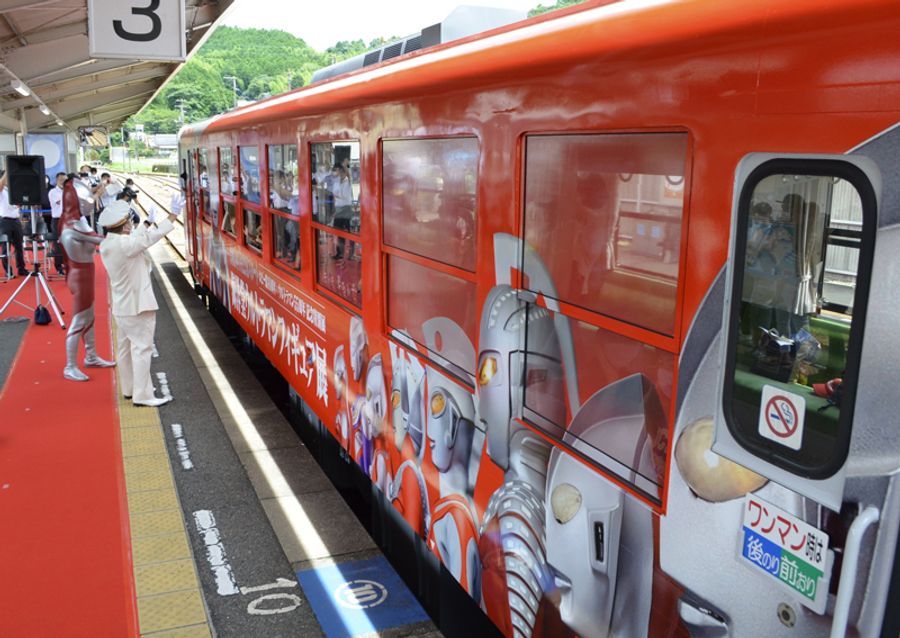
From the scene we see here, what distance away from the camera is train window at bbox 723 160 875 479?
143 cm

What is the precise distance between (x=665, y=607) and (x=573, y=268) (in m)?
0.88

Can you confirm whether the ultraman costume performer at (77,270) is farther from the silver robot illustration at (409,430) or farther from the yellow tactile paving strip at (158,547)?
the silver robot illustration at (409,430)

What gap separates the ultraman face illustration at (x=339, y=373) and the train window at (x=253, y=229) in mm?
2273

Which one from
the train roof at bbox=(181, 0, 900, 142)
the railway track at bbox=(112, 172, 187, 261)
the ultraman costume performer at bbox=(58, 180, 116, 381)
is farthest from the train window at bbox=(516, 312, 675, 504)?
the ultraman costume performer at bbox=(58, 180, 116, 381)

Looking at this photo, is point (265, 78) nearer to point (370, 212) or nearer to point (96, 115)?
point (96, 115)

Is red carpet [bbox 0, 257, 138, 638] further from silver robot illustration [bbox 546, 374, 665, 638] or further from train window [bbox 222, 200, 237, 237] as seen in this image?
silver robot illustration [bbox 546, 374, 665, 638]

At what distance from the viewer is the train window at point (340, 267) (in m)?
4.09

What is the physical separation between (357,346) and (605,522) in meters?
2.17

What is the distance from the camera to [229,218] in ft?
26.1

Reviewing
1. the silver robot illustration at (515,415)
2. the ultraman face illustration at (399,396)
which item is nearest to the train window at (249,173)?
the ultraman face illustration at (399,396)

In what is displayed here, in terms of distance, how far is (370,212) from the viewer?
3.74m

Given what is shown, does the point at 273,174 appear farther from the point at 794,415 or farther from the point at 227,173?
the point at 794,415

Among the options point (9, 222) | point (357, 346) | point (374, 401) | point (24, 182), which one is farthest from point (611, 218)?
point (9, 222)

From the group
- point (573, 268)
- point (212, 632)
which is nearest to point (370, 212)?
point (573, 268)
